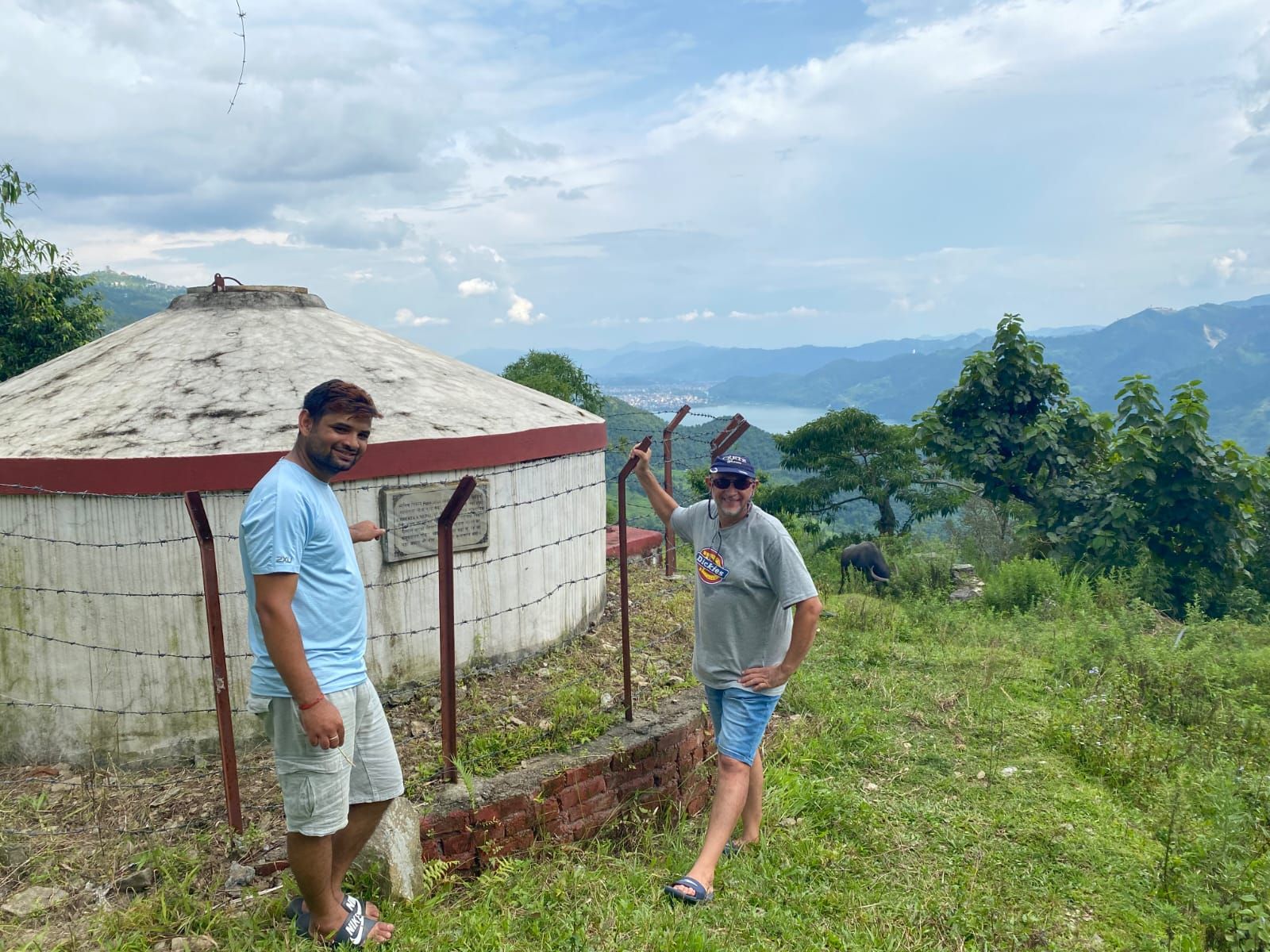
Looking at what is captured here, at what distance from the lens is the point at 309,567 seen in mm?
2729

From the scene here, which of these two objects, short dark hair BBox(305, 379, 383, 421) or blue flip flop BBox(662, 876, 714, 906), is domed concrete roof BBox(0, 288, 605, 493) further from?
blue flip flop BBox(662, 876, 714, 906)

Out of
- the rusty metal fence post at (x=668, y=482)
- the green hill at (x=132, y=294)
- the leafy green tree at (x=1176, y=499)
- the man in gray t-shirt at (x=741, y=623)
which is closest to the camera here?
the man in gray t-shirt at (x=741, y=623)

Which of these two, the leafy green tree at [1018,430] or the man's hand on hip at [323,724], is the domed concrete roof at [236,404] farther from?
the leafy green tree at [1018,430]

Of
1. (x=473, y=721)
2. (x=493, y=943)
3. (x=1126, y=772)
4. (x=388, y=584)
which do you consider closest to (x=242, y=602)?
(x=388, y=584)

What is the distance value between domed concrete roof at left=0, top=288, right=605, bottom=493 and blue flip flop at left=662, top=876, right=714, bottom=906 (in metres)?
2.74

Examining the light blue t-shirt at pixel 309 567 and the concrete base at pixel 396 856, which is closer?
the light blue t-shirt at pixel 309 567

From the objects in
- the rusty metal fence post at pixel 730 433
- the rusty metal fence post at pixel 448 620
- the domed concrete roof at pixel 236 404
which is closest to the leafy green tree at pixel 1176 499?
the domed concrete roof at pixel 236 404

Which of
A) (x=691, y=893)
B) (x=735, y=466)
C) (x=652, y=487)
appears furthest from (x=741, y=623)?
(x=691, y=893)

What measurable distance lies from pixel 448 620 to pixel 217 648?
887mm

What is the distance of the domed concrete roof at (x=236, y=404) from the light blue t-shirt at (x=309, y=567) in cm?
218

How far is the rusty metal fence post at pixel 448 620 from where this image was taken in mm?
3648

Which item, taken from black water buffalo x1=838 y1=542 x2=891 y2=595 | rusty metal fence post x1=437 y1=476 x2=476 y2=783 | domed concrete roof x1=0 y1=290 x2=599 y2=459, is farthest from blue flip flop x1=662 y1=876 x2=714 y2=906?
black water buffalo x1=838 y1=542 x2=891 y2=595

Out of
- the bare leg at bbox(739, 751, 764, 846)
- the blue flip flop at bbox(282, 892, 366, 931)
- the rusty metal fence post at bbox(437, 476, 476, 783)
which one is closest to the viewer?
the blue flip flop at bbox(282, 892, 366, 931)

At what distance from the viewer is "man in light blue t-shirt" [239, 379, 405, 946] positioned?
102 inches
